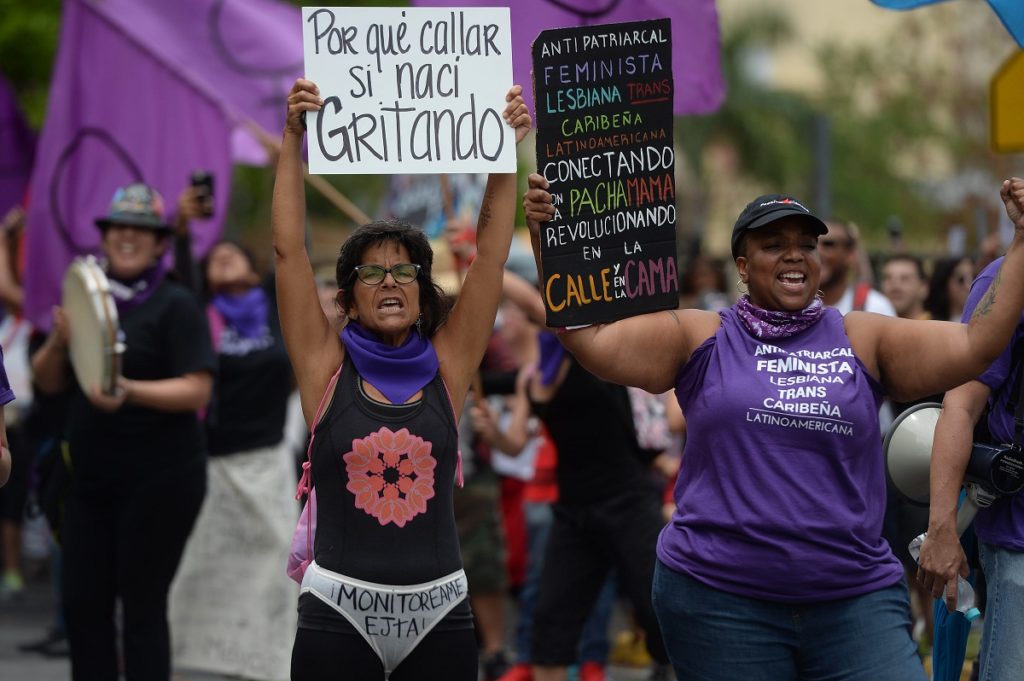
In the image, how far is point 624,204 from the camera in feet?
14.3

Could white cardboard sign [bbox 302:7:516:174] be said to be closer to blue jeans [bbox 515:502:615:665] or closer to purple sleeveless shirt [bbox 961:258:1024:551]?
purple sleeveless shirt [bbox 961:258:1024:551]

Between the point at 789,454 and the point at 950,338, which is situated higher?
the point at 950,338

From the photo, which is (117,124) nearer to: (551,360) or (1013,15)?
(551,360)

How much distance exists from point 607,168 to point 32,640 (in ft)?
20.2

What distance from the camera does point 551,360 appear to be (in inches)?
271

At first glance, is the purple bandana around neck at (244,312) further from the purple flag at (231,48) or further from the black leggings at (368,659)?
the black leggings at (368,659)

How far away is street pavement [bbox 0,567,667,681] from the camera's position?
8.12 m

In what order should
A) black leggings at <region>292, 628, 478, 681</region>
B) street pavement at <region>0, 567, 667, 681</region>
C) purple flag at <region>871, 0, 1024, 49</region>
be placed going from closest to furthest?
1. black leggings at <region>292, 628, 478, 681</region>
2. purple flag at <region>871, 0, 1024, 49</region>
3. street pavement at <region>0, 567, 667, 681</region>

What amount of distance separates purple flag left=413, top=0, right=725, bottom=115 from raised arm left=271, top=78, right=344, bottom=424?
186 centimetres

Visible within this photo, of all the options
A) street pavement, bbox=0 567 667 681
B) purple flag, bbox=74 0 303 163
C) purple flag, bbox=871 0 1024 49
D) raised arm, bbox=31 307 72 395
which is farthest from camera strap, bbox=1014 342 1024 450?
purple flag, bbox=74 0 303 163

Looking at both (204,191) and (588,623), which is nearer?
(204,191)

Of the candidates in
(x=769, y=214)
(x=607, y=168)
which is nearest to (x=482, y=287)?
(x=607, y=168)

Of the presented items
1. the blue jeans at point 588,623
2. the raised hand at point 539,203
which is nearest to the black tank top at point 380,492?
the raised hand at point 539,203

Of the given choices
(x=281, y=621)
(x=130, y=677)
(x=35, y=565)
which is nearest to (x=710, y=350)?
(x=130, y=677)
